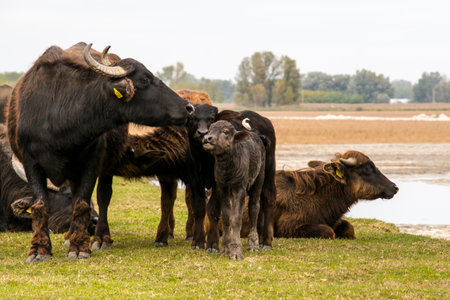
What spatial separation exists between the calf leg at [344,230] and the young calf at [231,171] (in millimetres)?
2817

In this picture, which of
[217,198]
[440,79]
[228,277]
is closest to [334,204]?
[217,198]

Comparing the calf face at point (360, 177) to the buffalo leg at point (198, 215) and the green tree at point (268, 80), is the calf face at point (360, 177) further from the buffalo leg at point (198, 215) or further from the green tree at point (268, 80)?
the green tree at point (268, 80)

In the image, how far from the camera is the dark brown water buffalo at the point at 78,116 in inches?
334

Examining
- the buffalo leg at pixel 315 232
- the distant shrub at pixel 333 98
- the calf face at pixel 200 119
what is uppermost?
the calf face at pixel 200 119

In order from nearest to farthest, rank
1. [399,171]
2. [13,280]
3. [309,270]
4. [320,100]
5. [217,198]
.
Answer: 1. [13,280]
2. [309,270]
3. [217,198]
4. [399,171]
5. [320,100]

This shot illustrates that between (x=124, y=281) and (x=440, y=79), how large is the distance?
168957 millimetres

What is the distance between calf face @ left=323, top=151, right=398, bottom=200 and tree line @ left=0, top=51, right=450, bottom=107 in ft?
318

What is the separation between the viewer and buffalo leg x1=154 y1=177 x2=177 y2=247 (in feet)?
32.4

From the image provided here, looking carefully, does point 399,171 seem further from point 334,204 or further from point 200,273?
point 200,273

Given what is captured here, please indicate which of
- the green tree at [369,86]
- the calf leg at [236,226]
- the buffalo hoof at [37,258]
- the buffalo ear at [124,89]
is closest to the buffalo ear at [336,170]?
the calf leg at [236,226]

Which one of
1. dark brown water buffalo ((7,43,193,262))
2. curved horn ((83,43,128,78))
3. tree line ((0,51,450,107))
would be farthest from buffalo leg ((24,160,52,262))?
tree line ((0,51,450,107))

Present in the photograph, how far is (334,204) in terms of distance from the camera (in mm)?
11633

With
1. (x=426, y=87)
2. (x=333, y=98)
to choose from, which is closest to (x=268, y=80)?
(x=333, y=98)

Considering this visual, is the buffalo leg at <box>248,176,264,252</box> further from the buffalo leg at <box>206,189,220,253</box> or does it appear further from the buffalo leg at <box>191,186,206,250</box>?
the buffalo leg at <box>191,186,206,250</box>
